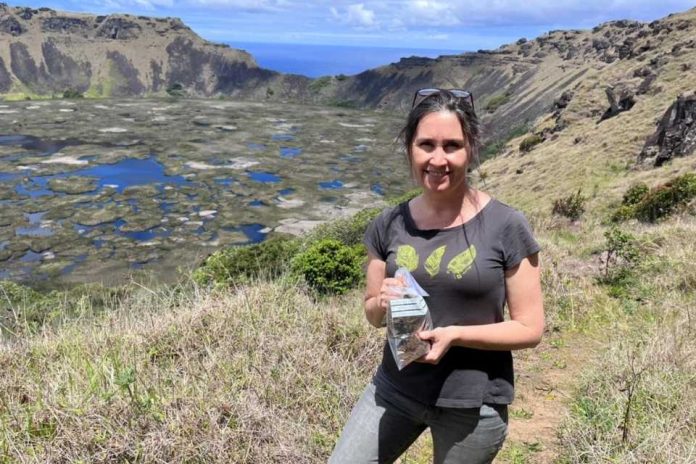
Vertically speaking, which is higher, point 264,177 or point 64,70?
point 64,70

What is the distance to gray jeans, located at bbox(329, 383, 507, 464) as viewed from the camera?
7.86 feet

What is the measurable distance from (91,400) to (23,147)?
88.6 metres

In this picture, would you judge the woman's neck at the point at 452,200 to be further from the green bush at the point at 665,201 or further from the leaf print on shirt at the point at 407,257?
the green bush at the point at 665,201

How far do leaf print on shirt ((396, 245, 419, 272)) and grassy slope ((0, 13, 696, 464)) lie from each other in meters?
1.96

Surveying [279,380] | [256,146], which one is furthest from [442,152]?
[256,146]

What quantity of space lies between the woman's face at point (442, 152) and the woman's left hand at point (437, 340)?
2.05ft

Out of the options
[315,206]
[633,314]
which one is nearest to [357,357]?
[633,314]

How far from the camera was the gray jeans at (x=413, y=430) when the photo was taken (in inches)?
94.3

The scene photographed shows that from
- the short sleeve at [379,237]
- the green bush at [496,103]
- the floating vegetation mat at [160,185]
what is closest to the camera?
the short sleeve at [379,237]

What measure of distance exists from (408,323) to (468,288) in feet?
0.99

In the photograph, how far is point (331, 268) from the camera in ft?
46.7

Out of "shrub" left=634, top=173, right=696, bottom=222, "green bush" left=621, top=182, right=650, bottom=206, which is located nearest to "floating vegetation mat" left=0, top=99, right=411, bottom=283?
"shrub" left=634, top=173, right=696, bottom=222

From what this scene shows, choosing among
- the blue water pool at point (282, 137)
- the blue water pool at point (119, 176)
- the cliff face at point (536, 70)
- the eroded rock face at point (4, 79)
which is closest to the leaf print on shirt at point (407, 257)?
the cliff face at point (536, 70)

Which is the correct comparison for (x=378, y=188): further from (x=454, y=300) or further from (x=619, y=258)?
(x=454, y=300)
